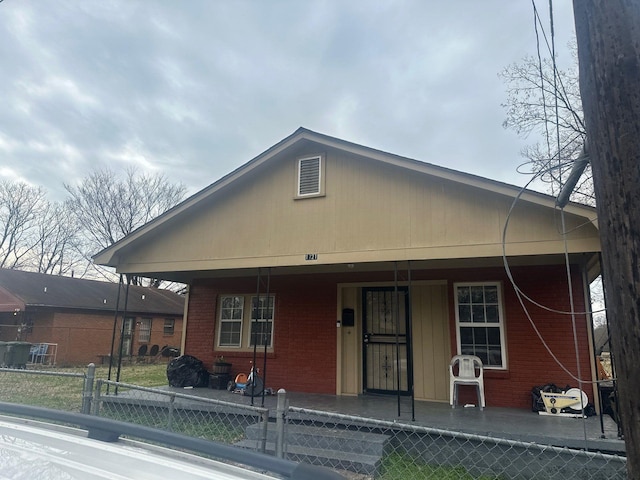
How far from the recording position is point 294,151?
8.45 meters

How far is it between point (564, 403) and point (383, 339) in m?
3.38

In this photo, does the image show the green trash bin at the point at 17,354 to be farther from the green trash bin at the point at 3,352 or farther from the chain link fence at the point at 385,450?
the chain link fence at the point at 385,450

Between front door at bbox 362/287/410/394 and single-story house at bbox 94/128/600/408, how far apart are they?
0.08 feet

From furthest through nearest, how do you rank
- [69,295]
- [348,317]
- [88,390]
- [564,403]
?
[69,295]
[348,317]
[564,403]
[88,390]

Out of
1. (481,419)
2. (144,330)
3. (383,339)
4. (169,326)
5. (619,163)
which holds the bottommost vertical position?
(481,419)

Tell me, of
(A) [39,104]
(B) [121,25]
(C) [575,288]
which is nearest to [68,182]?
(A) [39,104]

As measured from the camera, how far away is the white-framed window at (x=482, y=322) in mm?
8031

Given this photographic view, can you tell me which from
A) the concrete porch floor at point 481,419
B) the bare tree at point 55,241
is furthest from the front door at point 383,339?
the bare tree at point 55,241

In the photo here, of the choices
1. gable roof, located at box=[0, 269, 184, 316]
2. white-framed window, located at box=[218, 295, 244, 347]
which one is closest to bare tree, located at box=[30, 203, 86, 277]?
gable roof, located at box=[0, 269, 184, 316]

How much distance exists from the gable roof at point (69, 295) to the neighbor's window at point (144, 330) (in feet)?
2.37

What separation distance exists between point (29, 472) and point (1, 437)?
0.44 metres

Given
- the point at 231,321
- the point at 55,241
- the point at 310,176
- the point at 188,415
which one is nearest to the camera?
the point at 188,415

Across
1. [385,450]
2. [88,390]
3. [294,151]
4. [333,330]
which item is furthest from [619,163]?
[333,330]

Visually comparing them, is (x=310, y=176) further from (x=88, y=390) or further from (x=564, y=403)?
(x=564, y=403)
